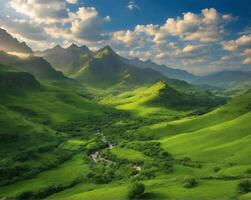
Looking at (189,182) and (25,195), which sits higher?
(25,195)

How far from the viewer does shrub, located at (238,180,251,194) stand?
102m

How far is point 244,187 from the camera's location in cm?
10444

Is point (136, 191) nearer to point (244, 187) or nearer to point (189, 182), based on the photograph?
point (189, 182)

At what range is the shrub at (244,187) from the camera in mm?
102075

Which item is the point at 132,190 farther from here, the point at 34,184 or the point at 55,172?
the point at 55,172

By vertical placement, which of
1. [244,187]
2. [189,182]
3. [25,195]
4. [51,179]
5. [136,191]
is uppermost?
[51,179]

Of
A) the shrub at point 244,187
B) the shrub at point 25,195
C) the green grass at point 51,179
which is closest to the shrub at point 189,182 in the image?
the shrub at point 244,187

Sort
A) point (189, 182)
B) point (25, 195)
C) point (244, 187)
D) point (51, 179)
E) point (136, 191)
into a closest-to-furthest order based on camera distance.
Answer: point (244, 187), point (136, 191), point (189, 182), point (25, 195), point (51, 179)

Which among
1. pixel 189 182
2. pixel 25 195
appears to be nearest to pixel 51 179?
pixel 25 195

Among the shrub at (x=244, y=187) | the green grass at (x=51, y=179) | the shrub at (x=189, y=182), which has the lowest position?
the shrub at (x=244, y=187)

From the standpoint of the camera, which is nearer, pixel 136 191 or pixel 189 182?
pixel 136 191

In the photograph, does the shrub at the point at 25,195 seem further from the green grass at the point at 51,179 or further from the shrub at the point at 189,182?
the shrub at the point at 189,182

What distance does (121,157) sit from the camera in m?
195

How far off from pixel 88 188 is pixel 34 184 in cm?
2605
